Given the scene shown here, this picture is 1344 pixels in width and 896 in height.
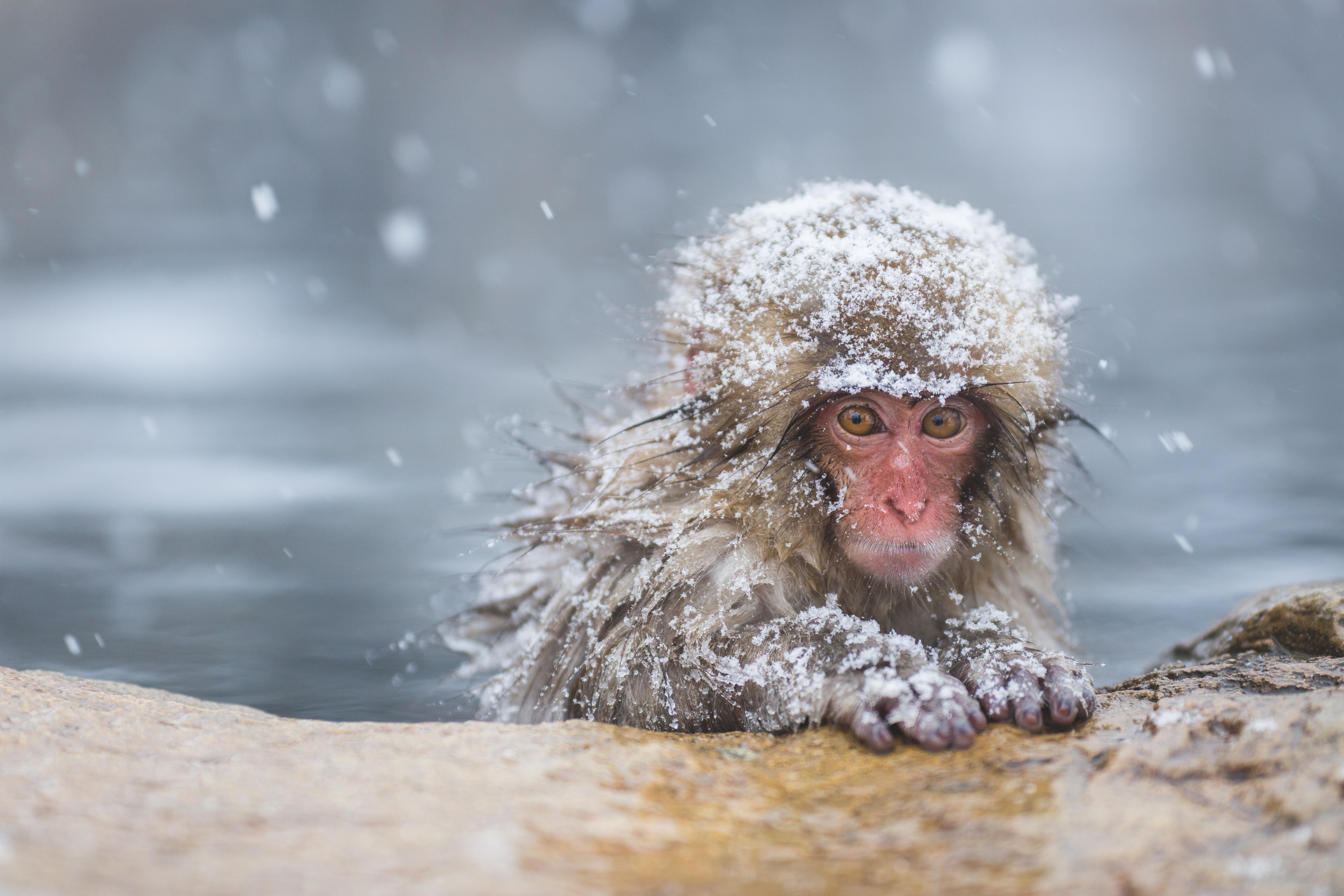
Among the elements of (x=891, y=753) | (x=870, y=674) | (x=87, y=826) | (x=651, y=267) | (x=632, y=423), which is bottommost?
(x=87, y=826)

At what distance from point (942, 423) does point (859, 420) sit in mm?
246

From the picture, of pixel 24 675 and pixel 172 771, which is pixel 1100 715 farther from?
pixel 24 675

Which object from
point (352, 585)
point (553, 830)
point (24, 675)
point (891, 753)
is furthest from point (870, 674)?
point (352, 585)

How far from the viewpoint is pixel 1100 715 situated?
6.51 ft

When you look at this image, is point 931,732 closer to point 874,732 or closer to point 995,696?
point 874,732

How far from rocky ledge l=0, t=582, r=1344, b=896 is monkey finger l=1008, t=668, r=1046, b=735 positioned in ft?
0.17

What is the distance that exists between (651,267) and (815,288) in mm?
901

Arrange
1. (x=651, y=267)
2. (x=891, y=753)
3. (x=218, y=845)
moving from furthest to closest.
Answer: (x=651, y=267) → (x=891, y=753) → (x=218, y=845)

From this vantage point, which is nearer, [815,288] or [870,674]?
[870,674]

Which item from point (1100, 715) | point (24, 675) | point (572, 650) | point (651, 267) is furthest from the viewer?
point (651, 267)

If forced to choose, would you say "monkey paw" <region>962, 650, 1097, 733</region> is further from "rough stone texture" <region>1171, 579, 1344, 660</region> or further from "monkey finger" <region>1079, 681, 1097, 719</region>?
"rough stone texture" <region>1171, 579, 1344, 660</region>

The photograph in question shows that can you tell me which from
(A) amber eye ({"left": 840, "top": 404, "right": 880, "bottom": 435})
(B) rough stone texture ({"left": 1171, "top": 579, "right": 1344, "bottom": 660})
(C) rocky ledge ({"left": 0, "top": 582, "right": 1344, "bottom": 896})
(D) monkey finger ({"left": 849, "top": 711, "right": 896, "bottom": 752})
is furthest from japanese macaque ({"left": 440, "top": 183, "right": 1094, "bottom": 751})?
(B) rough stone texture ({"left": 1171, "top": 579, "right": 1344, "bottom": 660})

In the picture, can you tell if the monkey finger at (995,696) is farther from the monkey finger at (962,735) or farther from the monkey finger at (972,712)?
the monkey finger at (962,735)

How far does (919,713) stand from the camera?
188cm
